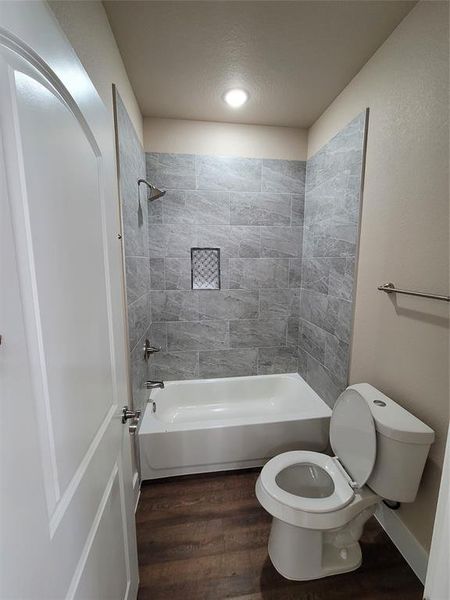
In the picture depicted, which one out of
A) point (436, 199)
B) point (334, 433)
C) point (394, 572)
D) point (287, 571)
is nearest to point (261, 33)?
point (436, 199)

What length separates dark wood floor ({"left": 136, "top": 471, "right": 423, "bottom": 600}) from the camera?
3.83ft

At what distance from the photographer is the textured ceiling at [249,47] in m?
1.15

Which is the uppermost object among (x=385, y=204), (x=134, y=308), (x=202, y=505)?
(x=385, y=204)

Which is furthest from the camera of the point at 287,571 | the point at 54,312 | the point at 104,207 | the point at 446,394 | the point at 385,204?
the point at 385,204

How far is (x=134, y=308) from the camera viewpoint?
5.40 feet

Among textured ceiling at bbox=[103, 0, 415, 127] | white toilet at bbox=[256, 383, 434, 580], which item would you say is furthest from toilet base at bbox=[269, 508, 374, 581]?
textured ceiling at bbox=[103, 0, 415, 127]

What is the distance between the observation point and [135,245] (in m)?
1.72

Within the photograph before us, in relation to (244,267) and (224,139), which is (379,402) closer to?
(244,267)

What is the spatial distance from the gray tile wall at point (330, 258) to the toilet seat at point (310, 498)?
54 centimetres

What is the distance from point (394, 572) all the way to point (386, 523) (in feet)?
0.70

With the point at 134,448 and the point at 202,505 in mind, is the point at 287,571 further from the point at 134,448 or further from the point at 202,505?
the point at 134,448

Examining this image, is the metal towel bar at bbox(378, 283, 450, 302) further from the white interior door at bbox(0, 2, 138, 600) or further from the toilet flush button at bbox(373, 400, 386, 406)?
the white interior door at bbox(0, 2, 138, 600)

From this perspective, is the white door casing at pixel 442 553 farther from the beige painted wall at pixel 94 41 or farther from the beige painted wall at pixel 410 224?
the beige painted wall at pixel 94 41

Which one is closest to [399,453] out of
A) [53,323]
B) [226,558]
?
[226,558]
